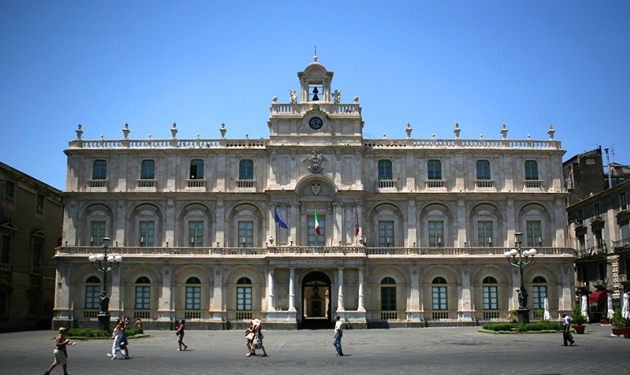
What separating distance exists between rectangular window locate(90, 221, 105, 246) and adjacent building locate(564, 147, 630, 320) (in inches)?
1651

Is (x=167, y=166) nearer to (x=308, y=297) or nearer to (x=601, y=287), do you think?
(x=308, y=297)

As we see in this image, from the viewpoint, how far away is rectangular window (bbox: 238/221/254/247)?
5734cm

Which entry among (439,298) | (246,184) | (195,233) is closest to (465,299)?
(439,298)

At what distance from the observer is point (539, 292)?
187ft

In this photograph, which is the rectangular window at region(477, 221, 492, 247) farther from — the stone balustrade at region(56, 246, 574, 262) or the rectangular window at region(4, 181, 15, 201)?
the rectangular window at region(4, 181, 15, 201)

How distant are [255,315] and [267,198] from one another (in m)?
9.68

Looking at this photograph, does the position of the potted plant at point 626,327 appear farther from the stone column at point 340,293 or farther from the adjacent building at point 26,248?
the adjacent building at point 26,248

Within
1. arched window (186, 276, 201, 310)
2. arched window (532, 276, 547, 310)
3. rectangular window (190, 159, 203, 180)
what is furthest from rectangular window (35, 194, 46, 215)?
arched window (532, 276, 547, 310)

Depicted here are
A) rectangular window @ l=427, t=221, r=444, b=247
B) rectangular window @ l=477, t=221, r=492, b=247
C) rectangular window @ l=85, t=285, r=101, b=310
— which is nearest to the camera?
rectangular window @ l=85, t=285, r=101, b=310

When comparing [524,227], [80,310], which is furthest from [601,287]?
[80,310]

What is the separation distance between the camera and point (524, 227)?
190ft

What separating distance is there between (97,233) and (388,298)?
2498 cm

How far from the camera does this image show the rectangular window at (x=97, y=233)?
57.4 meters

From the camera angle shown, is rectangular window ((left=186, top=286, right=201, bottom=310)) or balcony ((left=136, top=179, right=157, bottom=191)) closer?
rectangular window ((left=186, top=286, right=201, bottom=310))
